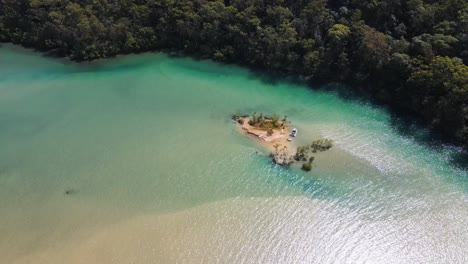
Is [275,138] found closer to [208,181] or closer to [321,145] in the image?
[321,145]

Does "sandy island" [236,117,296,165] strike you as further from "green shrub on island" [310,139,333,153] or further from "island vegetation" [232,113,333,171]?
"green shrub on island" [310,139,333,153]

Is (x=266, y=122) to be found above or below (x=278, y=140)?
above

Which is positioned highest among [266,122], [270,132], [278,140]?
[266,122]

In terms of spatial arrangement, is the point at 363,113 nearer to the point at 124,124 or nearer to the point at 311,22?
the point at 311,22

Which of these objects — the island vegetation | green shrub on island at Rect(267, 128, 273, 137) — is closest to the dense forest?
the island vegetation

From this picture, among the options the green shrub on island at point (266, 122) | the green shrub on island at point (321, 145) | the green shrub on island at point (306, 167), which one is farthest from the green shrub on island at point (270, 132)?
the green shrub on island at point (306, 167)

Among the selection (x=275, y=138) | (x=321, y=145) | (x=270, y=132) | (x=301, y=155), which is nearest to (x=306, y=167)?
(x=301, y=155)

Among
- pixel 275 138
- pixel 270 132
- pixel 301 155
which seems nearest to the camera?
pixel 301 155
